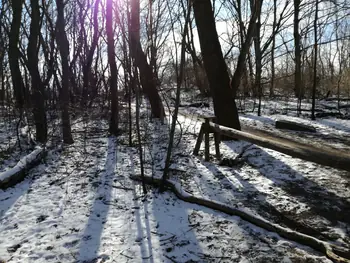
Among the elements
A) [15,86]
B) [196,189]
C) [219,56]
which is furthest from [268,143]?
[15,86]

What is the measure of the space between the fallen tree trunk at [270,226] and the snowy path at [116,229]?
76 millimetres

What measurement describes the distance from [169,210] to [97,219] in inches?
36.2

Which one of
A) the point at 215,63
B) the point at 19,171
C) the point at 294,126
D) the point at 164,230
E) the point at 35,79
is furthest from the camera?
the point at 294,126

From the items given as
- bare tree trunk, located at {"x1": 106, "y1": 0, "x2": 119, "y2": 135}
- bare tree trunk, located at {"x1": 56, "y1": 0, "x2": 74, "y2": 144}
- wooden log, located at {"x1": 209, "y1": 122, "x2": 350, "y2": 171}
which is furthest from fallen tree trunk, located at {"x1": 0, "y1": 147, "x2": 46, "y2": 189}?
wooden log, located at {"x1": 209, "y1": 122, "x2": 350, "y2": 171}

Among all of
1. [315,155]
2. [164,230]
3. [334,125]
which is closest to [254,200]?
[315,155]

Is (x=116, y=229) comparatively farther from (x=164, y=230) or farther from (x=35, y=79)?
(x=35, y=79)

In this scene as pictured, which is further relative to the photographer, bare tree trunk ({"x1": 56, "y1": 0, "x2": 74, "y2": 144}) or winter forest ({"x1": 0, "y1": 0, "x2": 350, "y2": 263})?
bare tree trunk ({"x1": 56, "y1": 0, "x2": 74, "y2": 144})

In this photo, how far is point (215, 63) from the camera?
7.46 m

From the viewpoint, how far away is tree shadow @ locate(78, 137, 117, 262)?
10.6 ft

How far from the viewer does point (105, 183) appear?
517cm

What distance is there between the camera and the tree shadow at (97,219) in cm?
323

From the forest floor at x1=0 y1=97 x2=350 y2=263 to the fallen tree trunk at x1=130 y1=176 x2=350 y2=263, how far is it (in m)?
0.07

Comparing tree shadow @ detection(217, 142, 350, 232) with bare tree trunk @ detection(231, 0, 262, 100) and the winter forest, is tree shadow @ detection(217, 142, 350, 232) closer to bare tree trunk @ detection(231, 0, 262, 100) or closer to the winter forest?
the winter forest

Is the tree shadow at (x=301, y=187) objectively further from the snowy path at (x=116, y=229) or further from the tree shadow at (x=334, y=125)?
the tree shadow at (x=334, y=125)
